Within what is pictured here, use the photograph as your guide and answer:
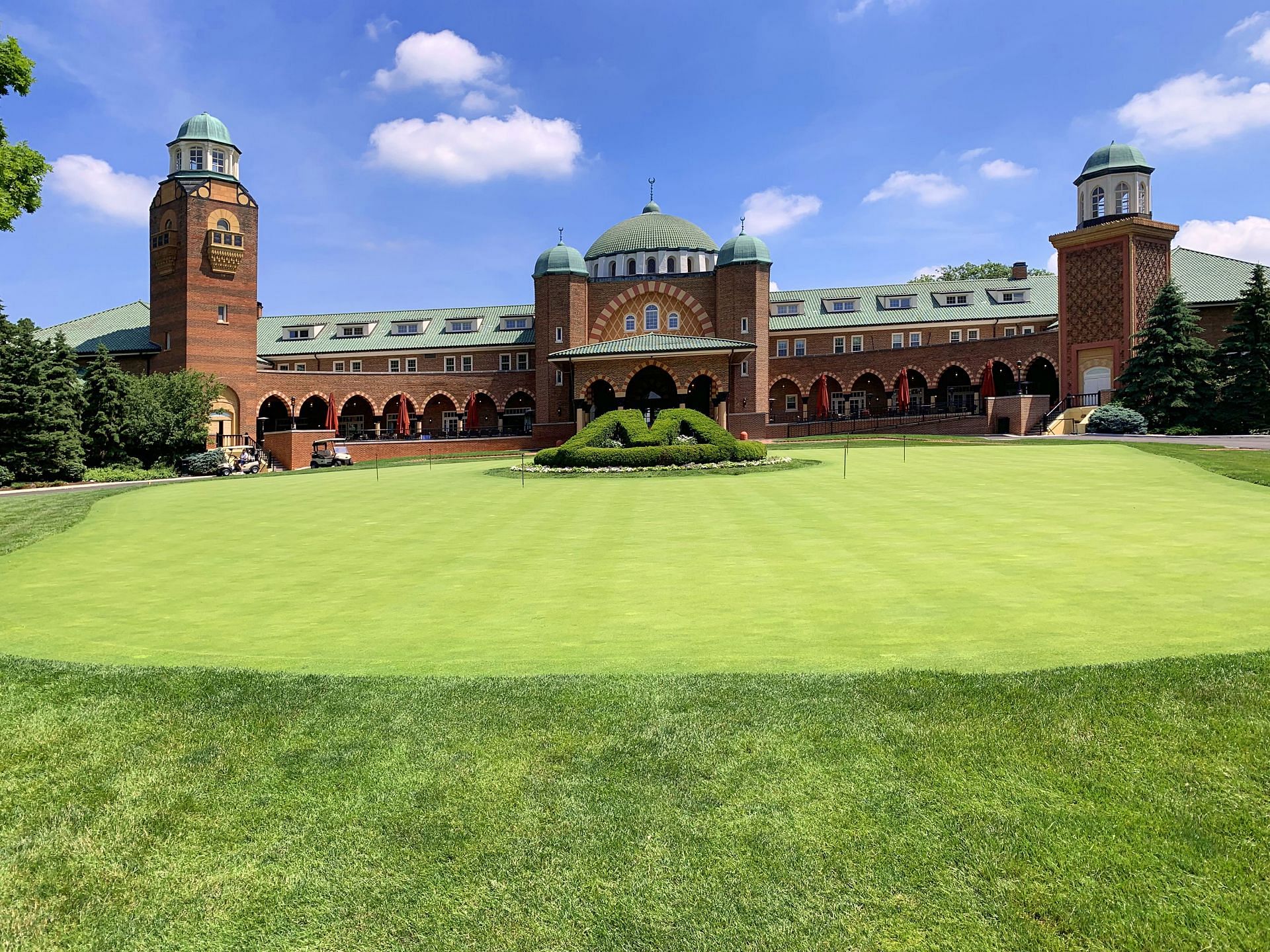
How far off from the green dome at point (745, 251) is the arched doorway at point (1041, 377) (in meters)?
19.3

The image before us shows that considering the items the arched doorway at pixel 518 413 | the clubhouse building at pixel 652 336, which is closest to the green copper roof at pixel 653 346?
the clubhouse building at pixel 652 336

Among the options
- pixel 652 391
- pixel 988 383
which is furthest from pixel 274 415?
pixel 988 383

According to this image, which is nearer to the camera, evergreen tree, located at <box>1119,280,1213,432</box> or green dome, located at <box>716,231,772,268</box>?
evergreen tree, located at <box>1119,280,1213,432</box>

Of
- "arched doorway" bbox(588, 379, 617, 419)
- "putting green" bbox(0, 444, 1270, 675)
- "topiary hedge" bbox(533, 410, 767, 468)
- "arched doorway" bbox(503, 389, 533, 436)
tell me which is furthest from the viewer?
"arched doorway" bbox(503, 389, 533, 436)

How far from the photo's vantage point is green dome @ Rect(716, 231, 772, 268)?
50562 millimetres

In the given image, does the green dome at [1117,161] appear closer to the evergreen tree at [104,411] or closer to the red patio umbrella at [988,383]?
the red patio umbrella at [988,383]

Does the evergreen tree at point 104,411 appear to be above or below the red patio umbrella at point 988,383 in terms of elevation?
below

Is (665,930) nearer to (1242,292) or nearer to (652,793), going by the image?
(652,793)

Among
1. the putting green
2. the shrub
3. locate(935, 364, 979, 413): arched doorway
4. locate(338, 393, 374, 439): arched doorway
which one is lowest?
the putting green

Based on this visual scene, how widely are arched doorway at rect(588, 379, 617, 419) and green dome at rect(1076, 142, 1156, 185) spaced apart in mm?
32891

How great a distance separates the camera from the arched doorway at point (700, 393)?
4497 cm


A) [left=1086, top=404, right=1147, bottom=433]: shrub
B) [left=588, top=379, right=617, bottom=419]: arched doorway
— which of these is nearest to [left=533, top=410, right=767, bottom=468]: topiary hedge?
[left=588, top=379, right=617, bottom=419]: arched doorway

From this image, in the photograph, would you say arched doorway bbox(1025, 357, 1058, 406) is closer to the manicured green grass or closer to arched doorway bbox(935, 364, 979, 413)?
arched doorway bbox(935, 364, 979, 413)

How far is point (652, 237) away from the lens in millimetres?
61438
